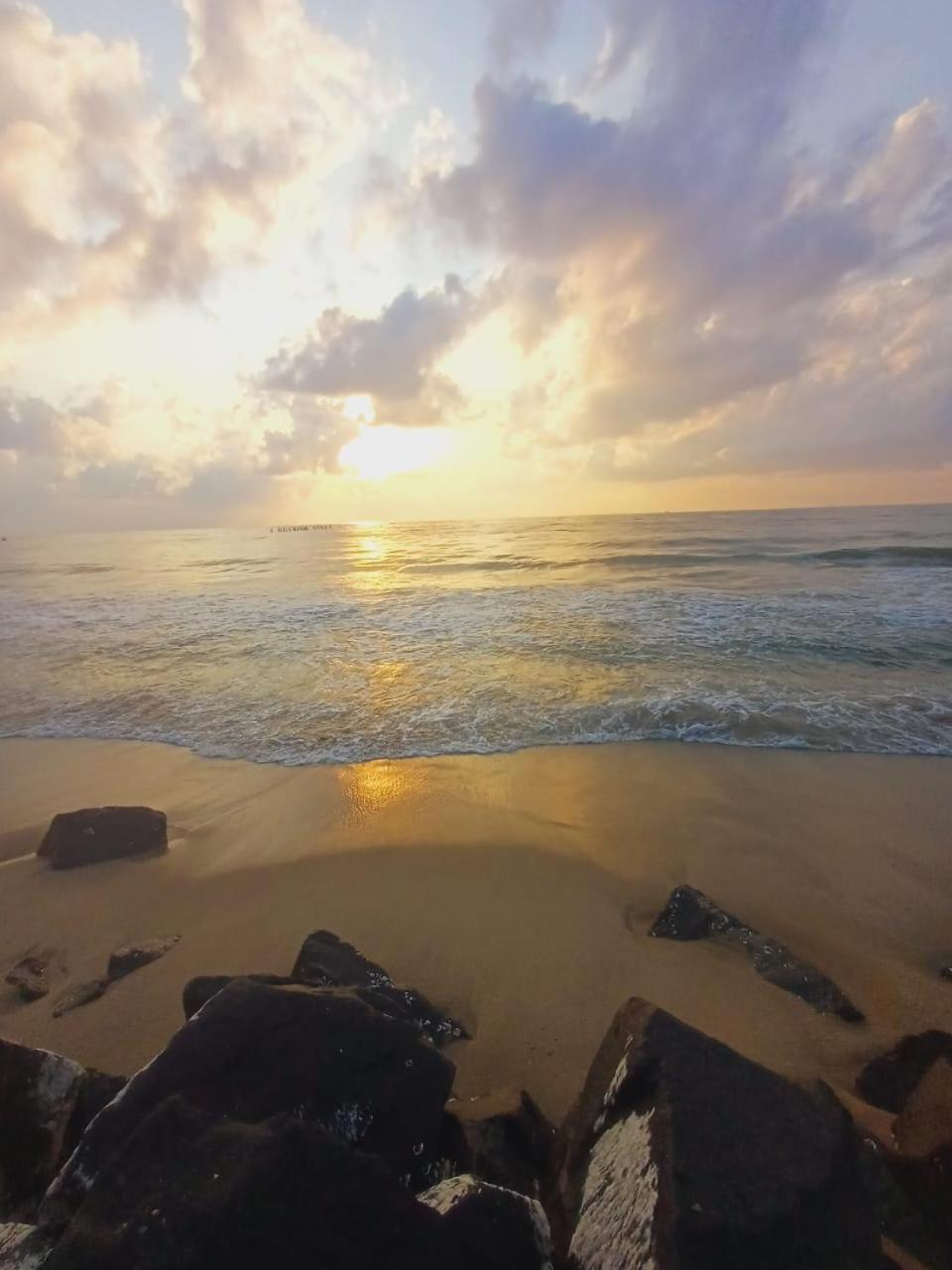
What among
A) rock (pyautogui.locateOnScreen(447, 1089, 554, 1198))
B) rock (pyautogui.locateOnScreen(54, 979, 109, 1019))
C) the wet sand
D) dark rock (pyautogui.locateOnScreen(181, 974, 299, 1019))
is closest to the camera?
rock (pyautogui.locateOnScreen(447, 1089, 554, 1198))

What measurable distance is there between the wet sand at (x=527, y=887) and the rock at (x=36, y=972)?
9 cm

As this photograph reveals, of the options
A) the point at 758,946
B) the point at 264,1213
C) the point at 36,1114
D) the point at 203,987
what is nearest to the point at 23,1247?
the point at 36,1114

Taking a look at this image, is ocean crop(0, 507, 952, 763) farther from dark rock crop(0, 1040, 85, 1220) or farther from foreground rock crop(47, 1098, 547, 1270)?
foreground rock crop(47, 1098, 547, 1270)

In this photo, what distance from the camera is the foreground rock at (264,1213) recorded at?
5.60 feet

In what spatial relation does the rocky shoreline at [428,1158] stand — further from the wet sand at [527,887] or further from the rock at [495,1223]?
the wet sand at [527,887]

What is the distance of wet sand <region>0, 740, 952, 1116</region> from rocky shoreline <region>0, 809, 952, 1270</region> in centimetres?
79

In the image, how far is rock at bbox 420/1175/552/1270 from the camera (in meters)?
1.90

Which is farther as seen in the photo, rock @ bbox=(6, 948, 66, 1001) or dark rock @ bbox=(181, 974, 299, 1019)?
rock @ bbox=(6, 948, 66, 1001)

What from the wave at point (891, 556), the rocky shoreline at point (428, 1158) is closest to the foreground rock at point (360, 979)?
the rocky shoreline at point (428, 1158)

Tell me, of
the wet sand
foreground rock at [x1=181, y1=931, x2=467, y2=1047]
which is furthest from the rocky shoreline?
the wet sand

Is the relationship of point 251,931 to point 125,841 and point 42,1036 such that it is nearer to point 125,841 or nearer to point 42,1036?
point 42,1036

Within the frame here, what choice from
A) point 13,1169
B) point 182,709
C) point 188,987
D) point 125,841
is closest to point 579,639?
point 182,709

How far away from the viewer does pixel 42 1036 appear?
12.0 feet

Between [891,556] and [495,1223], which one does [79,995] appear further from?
[891,556]
